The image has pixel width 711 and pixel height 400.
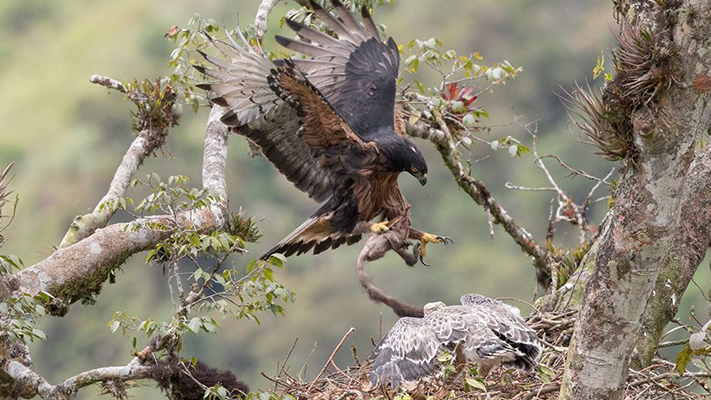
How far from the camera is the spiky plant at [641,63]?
13.7 ft

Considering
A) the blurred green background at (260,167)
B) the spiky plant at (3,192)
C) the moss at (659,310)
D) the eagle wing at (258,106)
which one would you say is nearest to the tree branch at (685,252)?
the moss at (659,310)

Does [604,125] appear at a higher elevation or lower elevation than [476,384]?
higher

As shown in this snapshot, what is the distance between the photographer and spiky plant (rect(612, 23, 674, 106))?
4.18 meters

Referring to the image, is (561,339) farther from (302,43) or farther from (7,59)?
(7,59)

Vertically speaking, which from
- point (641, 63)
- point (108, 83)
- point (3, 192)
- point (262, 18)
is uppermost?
point (262, 18)

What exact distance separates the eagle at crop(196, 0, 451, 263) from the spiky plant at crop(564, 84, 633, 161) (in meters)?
2.55

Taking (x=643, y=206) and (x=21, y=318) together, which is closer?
(x=643, y=206)

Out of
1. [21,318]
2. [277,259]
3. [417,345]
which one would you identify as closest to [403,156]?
[417,345]

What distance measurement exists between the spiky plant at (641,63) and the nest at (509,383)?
6.12 feet

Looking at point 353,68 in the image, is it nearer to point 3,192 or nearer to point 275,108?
point 275,108

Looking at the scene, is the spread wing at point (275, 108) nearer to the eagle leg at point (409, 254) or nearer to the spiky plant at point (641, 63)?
the eagle leg at point (409, 254)

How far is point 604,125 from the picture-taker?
14.5ft

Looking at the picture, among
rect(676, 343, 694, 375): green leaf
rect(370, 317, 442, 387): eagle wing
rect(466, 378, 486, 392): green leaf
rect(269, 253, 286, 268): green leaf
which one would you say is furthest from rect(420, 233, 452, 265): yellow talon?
rect(676, 343, 694, 375): green leaf

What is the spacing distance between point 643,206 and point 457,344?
6.84 ft
